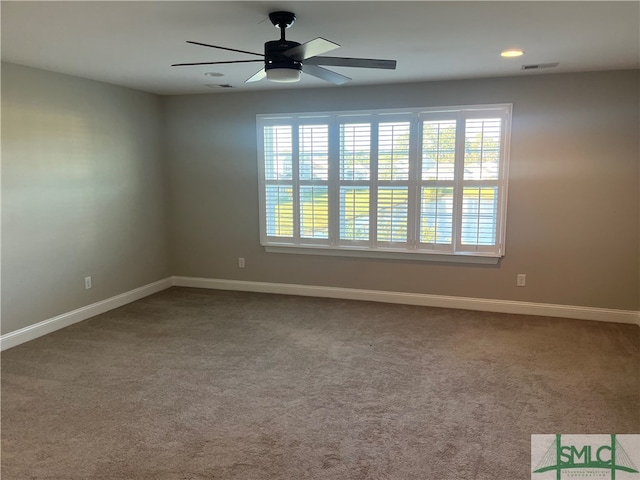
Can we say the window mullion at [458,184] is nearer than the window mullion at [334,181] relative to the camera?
Yes

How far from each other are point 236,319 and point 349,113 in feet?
8.06

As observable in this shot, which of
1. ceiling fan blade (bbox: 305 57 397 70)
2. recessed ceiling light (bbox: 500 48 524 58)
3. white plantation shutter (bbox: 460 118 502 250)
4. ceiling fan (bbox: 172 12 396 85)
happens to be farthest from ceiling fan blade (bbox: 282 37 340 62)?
white plantation shutter (bbox: 460 118 502 250)

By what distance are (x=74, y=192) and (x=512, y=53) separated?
160 inches

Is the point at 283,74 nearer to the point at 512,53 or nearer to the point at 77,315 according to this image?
the point at 512,53

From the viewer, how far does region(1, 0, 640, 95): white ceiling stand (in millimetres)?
2445

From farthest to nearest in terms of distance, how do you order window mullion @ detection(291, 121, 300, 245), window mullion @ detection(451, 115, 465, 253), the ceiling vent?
window mullion @ detection(291, 121, 300, 245), window mullion @ detection(451, 115, 465, 253), the ceiling vent

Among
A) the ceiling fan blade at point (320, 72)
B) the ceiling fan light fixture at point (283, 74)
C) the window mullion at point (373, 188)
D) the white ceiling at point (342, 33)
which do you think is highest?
the white ceiling at point (342, 33)

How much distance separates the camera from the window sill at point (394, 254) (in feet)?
15.4

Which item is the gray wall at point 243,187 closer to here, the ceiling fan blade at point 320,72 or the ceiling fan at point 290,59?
the ceiling fan blade at point 320,72

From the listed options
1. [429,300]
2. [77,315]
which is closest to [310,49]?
[429,300]

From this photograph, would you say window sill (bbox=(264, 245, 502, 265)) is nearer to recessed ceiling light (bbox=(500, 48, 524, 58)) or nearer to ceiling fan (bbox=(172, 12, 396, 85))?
recessed ceiling light (bbox=(500, 48, 524, 58))

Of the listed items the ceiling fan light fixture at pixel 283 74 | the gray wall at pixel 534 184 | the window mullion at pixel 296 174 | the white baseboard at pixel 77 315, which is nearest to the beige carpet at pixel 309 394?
the white baseboard at pixel 77 315

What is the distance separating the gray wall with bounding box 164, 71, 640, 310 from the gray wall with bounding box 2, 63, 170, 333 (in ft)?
2.83

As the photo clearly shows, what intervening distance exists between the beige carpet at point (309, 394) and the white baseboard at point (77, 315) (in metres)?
0.12
